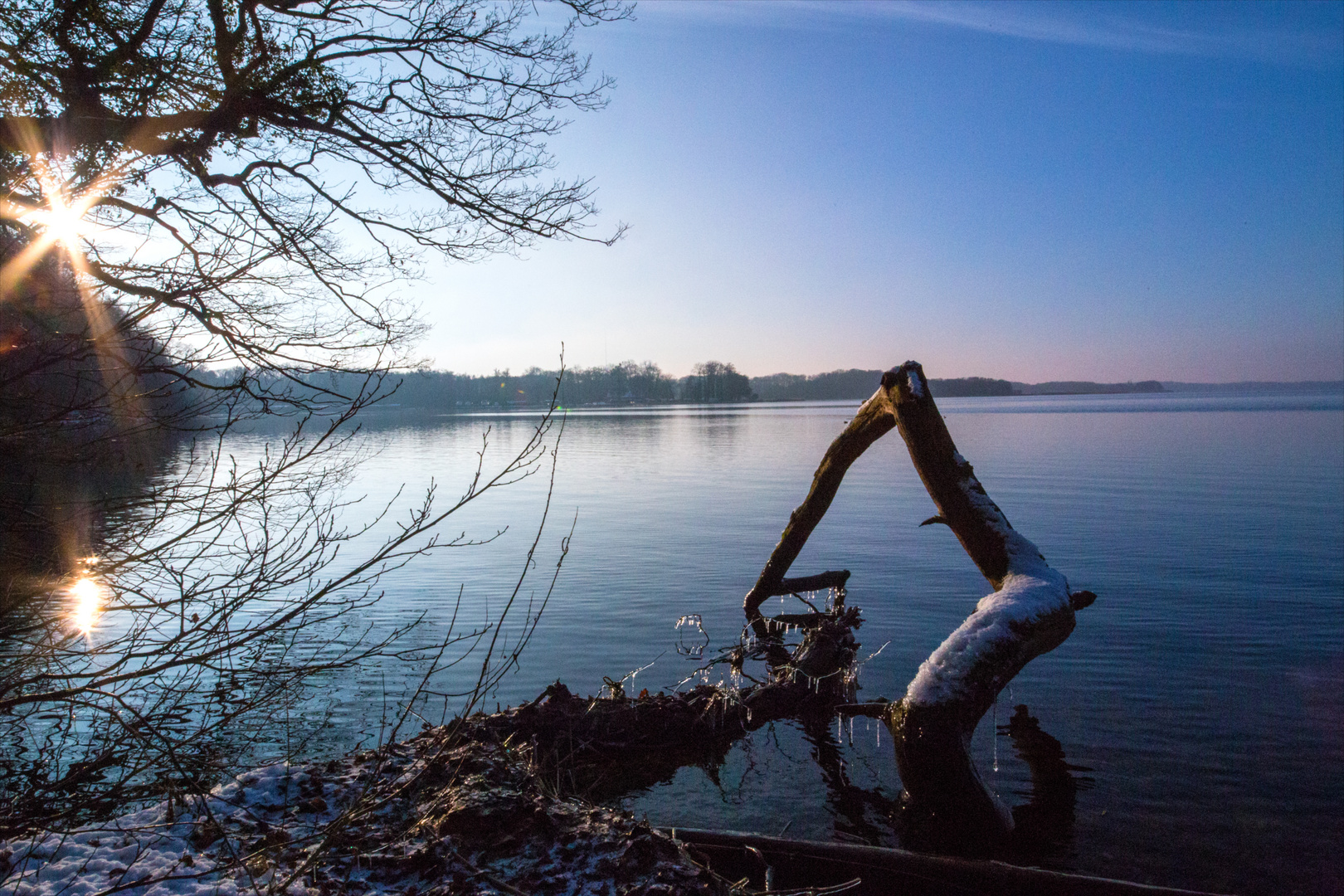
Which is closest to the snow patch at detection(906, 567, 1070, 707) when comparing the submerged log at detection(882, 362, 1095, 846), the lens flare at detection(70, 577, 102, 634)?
the submerged log at detection(882, 362, 1095, 846)

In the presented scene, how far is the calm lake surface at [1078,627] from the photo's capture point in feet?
18.9

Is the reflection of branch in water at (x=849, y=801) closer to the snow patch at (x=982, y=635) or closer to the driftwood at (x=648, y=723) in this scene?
the driftwood at (x=648, y=723)

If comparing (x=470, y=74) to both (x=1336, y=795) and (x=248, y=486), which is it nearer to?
(x=248, y=486)

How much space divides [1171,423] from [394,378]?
63004 mm

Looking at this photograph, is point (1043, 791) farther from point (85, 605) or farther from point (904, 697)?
point (85, 605)

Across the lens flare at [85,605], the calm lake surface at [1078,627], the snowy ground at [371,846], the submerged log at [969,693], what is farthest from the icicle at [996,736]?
the lens flare at [85,605]

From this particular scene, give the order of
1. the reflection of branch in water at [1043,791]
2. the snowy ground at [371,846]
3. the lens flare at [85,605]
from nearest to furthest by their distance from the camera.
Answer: the snowy ground at [371,846], the lens flare at [85,605], the reflection of branch in water at [1043,791]

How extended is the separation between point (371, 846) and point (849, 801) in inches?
143

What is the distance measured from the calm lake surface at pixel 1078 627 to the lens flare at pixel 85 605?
8.19 feet

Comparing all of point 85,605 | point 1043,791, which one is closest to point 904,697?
point 1043,791

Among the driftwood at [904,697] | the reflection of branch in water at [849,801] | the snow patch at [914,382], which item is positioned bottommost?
the reflection of branch in water at [849,801]

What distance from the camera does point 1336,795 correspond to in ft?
19.7

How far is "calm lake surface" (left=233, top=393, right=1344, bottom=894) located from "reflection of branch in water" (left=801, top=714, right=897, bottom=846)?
3 centimetres

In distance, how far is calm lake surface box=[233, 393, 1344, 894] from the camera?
5750 mm
